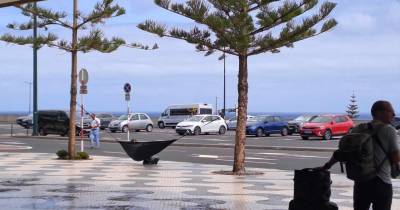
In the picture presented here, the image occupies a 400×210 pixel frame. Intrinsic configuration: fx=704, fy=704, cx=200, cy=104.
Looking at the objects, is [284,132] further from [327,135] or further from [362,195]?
[362,195]

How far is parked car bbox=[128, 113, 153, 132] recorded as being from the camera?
49531mm

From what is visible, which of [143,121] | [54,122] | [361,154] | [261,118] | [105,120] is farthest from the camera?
[105,120]

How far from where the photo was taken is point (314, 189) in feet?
23.7

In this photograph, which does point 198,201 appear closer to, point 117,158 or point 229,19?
point 229,19

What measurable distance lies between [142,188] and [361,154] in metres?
7.30

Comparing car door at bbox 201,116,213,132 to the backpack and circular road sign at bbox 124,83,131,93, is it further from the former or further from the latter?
the backpack

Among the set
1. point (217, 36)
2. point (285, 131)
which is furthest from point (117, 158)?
point (285, 131)

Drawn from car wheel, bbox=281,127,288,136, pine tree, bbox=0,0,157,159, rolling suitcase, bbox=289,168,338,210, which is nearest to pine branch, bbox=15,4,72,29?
pine tree, bbox=0,0,157,159

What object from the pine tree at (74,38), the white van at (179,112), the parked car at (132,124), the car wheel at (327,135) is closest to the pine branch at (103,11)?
the pine tree at (74,38)

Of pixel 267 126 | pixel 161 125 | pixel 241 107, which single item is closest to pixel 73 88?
pixel 241 107

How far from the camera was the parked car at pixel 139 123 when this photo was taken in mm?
49531

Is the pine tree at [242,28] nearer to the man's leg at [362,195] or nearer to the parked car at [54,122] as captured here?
the man's leg at [362,195]

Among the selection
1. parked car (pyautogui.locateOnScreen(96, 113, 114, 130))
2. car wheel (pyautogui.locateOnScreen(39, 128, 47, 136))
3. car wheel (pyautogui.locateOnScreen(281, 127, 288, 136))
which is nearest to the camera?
car wheel (pyautogui.locateOnScreen(39, 128, 47, 136))

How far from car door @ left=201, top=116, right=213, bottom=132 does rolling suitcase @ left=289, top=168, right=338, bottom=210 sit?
123 ft
